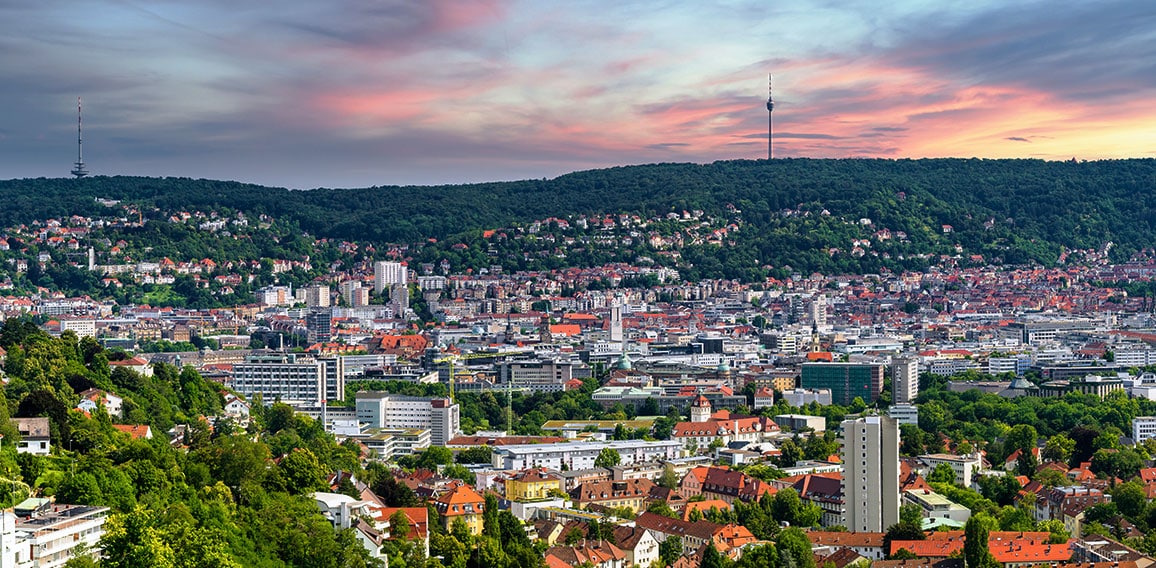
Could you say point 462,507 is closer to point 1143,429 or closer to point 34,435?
point 34,435

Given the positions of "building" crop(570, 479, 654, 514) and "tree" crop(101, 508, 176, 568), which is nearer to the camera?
"tree" crop(101, 508, 176, 568)

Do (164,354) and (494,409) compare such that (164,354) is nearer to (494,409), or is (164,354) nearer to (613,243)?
(494,409)

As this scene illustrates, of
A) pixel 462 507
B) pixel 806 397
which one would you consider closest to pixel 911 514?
pixel 462 507

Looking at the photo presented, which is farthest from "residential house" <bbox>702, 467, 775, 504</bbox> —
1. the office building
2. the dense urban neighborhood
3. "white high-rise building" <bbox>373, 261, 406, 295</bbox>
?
"white high-rise building" <bbox>373, 261, 406, 295</bbox>

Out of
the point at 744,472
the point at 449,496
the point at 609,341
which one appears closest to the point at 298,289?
the point at 609,341

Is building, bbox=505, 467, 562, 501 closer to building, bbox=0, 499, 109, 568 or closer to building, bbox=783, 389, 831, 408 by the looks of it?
building, bbox=0, 499, 109, 568
